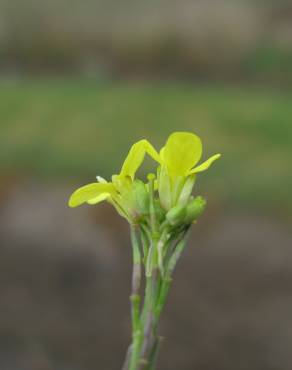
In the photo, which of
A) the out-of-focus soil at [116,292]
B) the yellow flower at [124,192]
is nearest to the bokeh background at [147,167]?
the out-of-focus soil at [116,292]

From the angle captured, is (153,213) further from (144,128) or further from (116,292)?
(144,128)

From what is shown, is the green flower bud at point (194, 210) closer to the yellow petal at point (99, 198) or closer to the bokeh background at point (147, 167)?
the yellow petal at point (99, 198)

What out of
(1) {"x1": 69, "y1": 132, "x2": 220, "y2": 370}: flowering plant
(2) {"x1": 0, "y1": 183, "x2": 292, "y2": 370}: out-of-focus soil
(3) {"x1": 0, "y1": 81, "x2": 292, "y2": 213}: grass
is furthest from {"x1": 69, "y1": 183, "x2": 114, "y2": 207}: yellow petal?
(3) {"x1": 0, "y1": 81, "x2": 292, "y2": 213}: grass

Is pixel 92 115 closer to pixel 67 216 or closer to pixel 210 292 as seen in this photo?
pixel 67 216

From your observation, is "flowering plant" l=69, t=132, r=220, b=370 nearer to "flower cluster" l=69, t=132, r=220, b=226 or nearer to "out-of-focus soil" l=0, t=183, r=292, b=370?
"flower cluster" l=69, t=132, r=220, b=226

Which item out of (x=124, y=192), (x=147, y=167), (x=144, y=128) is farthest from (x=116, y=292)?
(x=124, y=192)

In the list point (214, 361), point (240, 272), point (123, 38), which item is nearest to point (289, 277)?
point (240, 272)
